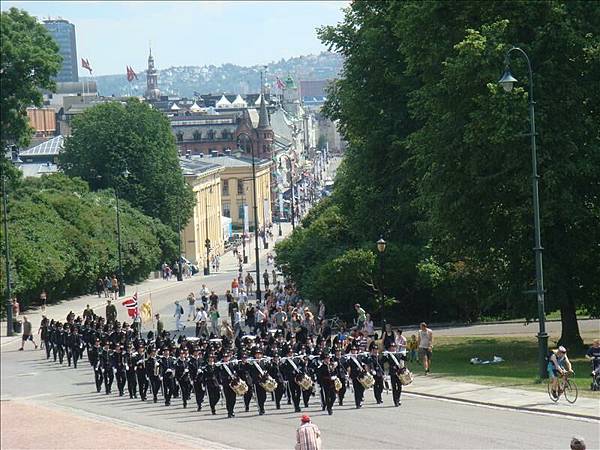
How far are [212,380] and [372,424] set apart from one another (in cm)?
521

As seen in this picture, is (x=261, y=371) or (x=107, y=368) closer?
(x=261, y=371)

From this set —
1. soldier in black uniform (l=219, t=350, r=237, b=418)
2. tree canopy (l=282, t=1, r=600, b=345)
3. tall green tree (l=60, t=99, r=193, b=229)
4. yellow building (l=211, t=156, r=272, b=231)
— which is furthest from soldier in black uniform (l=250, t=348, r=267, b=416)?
yellow building (l=211, t=156, r=272, b=231)

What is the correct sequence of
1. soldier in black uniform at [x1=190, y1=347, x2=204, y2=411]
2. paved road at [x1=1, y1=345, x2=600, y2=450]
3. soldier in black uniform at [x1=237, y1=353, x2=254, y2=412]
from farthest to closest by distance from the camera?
1. soldier in black uniform at [x1=190, y1=347, x2=204, y2=411]
2. soldier in black uniform at [x1=237, y1=353, x2=254, y2=412]
3. paved road at [x1=1, y1=345, x2=600, y2=450]

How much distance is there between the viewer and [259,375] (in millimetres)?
32688

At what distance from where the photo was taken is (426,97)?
43250mm

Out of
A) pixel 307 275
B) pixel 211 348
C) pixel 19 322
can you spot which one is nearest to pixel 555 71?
pixel 211 348

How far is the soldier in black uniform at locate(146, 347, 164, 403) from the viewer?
1446 inches

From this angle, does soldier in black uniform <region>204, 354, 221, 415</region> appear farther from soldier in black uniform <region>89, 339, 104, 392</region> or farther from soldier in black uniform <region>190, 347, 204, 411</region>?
soldier in black uniform <region>89, 339, 104, 392</region>

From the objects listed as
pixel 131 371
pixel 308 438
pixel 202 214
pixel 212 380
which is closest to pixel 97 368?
pixel 131 371

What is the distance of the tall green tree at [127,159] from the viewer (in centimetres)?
11175

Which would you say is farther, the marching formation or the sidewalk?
the marching formation

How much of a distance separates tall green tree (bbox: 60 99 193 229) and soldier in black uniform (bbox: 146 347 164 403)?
7395cm

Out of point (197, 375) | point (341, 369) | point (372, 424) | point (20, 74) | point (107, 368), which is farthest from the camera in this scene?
point (20, 74)

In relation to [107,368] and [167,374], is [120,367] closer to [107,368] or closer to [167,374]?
[107,368]
